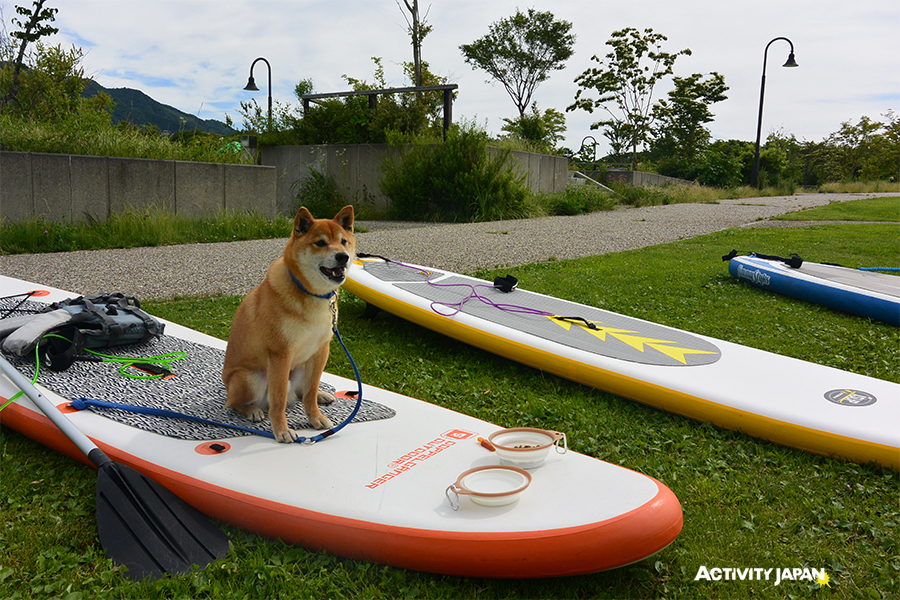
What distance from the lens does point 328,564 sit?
2168 mm

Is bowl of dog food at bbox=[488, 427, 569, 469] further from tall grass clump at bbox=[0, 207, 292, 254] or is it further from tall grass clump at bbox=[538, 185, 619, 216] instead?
tall grass clump at bbox=[538, 185, 619, 216]

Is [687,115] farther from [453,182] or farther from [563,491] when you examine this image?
[563,491]

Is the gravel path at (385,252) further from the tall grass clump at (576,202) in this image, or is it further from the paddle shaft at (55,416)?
the paddle shaft at (55,416)

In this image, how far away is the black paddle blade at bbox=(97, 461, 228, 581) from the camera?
2.16 meters

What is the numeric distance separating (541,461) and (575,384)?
154 cm

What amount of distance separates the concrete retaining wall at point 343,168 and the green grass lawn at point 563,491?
31.9 ft

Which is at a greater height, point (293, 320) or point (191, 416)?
point (293, 320)

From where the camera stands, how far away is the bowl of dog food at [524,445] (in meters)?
2.43

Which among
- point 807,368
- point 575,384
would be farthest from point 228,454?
point 807,368

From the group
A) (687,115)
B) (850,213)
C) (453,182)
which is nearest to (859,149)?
(687,115)

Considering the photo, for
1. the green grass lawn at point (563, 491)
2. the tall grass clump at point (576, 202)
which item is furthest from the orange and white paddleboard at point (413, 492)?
the tall grass clump at point (576, 202)

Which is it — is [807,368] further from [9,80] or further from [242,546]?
[9,80]

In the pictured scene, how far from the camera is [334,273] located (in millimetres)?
2467

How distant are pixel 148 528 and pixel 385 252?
648cm
